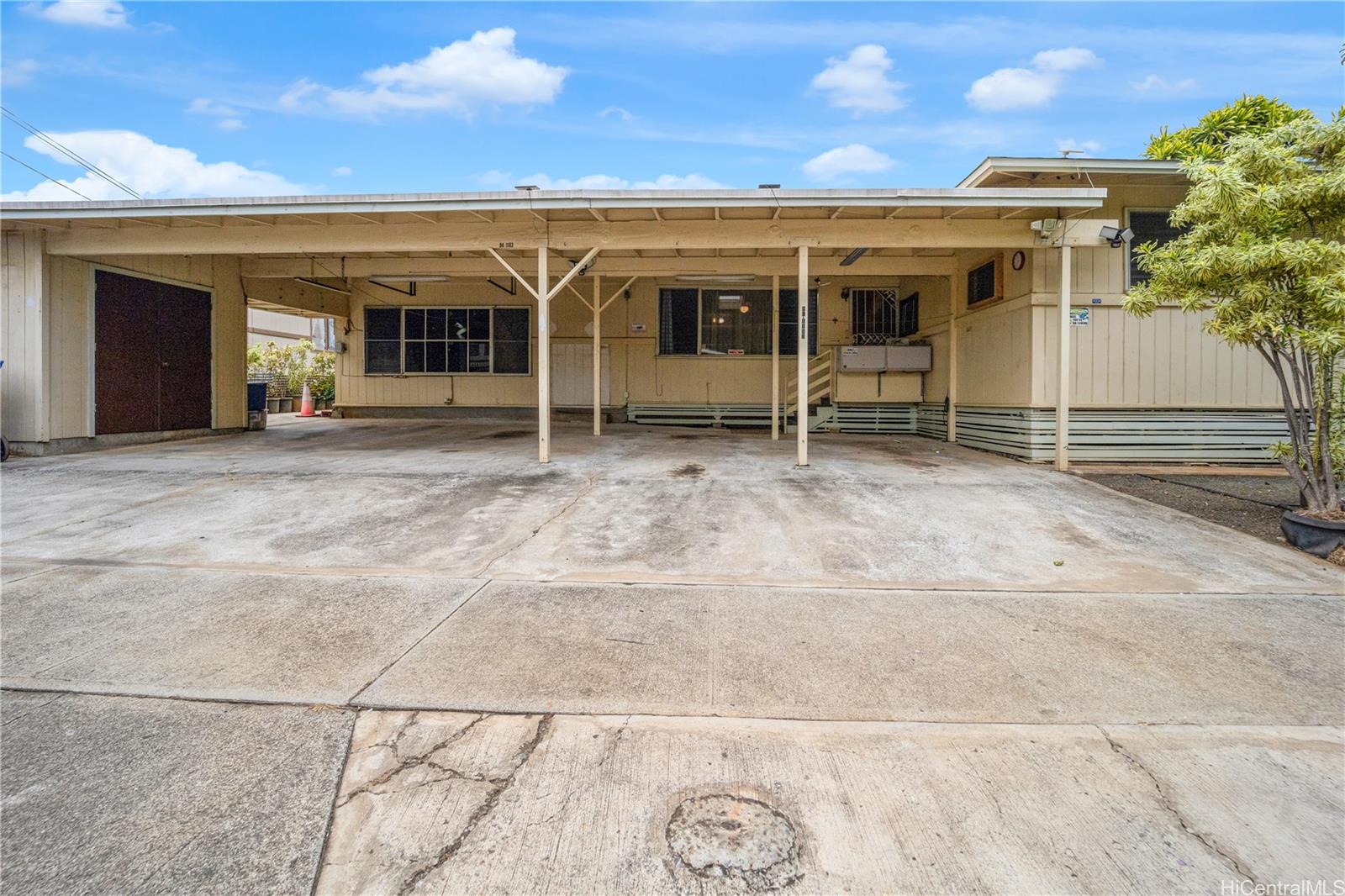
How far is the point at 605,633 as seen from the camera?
2.98 metres

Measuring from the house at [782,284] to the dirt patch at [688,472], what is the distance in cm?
141

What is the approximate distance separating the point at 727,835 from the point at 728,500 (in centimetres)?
404

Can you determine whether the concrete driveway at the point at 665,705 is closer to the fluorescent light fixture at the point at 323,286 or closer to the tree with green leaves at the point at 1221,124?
the tree with green leaves at the point at 1221,124

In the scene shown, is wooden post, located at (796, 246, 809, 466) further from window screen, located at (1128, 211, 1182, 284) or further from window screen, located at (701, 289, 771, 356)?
window screen, located at (701, 289, 771, 356)

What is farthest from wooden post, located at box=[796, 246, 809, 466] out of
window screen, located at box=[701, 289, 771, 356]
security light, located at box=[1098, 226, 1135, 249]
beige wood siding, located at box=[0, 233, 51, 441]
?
beige wood siding, located at box=[0, 233, 51, 441]

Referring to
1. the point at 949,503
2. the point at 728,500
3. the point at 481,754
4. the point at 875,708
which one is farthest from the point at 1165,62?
the point at 481,754

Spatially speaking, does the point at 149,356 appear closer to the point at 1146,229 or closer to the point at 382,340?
the point at 382,340

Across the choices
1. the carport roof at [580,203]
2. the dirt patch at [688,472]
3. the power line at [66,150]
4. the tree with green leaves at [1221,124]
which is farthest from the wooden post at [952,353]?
the power line at [66,150]

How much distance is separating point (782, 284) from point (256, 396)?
1076 centimetres

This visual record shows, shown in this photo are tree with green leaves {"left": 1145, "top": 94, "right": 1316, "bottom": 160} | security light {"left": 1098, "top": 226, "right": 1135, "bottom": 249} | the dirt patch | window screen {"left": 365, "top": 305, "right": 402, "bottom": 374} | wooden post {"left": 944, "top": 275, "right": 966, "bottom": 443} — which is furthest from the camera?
window screen {"left": 365, "top": 305, "right": 402, "bottom": 374}

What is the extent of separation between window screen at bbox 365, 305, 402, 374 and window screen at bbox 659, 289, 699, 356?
605 cm

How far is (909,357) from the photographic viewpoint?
36.6 feet

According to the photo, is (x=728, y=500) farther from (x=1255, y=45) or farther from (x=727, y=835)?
(x=1255, y=45)

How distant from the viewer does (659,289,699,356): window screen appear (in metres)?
13.2
